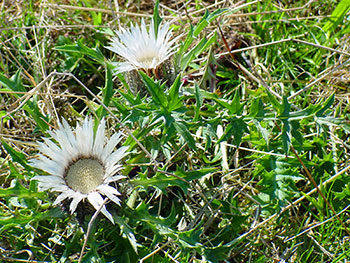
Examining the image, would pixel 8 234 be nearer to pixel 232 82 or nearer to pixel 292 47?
pixel 232 82

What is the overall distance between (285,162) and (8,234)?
1.11 m

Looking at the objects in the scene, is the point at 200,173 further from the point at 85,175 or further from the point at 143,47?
the point at 143,47

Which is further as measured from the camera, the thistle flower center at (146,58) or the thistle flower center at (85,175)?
the thistle flower center at (146,58)

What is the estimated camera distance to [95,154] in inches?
69.3

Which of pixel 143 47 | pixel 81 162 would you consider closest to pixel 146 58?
pixel 143 47

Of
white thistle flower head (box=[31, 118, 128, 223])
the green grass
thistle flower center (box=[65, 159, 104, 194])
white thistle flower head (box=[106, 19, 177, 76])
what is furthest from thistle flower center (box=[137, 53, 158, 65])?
thistle flower center (box=[65, 159, 104, 194])

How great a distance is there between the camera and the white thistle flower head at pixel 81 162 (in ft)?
5.24

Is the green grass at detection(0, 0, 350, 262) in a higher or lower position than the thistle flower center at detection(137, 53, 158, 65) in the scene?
lower

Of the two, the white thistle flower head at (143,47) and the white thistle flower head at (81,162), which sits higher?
the white thistle flower head at (143,47)

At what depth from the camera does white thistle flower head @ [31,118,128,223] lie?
1.60 m

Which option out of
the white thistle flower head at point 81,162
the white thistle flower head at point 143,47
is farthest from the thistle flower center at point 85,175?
the white thistle flower head at point 143,47

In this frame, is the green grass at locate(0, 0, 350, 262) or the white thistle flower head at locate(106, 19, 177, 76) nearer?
the green grass at locate(0, 0, 350, 262)

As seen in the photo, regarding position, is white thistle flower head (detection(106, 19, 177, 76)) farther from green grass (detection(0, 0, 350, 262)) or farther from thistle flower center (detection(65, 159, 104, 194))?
thistle flower center (detection(65, 159, 104, 194))

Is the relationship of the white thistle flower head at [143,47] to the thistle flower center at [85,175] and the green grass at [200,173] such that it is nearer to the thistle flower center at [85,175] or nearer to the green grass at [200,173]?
the green grass at [200,173]
